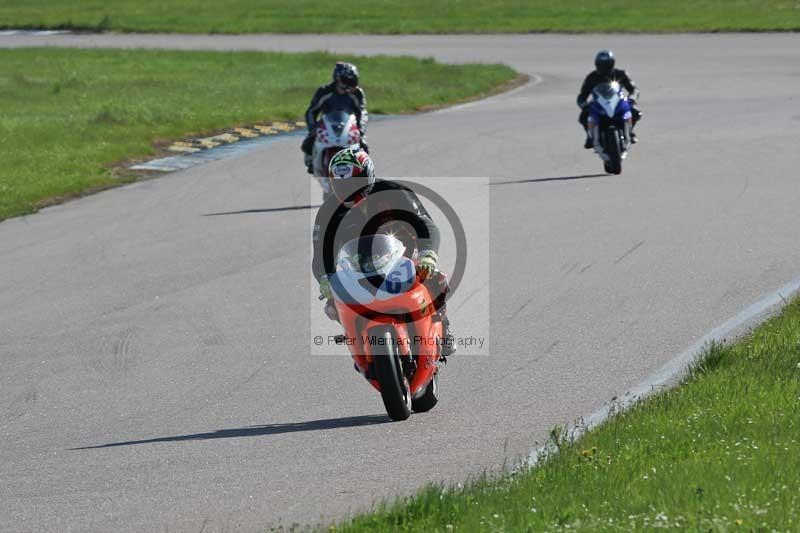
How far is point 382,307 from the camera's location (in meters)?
8.22

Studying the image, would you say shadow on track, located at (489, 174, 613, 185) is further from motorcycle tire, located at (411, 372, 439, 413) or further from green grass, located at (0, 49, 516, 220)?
motorcycle tire, located at (411, 372, 439, 413)

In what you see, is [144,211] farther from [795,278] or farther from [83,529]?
[83,529]

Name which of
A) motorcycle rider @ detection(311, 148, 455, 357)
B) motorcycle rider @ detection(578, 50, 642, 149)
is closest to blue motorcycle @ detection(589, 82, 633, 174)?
motorcycle rider @ detection(578, 50, 642, 149)

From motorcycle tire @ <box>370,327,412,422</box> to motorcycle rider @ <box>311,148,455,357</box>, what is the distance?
0.44m

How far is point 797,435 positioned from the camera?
695cm

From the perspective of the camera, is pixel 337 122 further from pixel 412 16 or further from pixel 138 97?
pixel 412 16

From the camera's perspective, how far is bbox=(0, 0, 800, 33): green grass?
48625 millimetres

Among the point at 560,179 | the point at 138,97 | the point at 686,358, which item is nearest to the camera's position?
the point at 686,358

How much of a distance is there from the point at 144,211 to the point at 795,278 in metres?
8.16

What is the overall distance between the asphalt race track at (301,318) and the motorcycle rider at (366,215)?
895mm

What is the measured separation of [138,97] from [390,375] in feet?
79.8

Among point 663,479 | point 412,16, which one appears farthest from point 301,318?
point 412,16

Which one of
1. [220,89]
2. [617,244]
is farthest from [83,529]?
[220,89]

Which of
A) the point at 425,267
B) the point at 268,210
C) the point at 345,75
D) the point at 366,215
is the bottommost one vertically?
the point at 268,210
